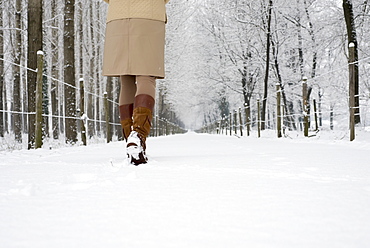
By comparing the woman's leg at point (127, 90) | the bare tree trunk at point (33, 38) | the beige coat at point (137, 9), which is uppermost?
the bare tree trunk at point (33, 38)

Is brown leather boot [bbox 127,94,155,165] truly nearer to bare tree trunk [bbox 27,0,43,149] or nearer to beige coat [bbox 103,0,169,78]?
beige coat [bbox 103,0,169,78]

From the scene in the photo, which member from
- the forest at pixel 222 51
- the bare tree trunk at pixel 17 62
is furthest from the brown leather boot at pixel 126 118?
the bare tree trunk at pixel 17 62

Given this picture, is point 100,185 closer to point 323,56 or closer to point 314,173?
point 314,173

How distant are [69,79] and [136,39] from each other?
22.6ft

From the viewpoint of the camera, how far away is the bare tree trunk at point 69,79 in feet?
28.2

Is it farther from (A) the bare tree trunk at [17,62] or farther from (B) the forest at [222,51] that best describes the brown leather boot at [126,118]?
(A) the bare tree trunk at [17,62]

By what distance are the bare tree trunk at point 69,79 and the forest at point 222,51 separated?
1.0 inches

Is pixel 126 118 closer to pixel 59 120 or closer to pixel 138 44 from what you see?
pixel 138 44

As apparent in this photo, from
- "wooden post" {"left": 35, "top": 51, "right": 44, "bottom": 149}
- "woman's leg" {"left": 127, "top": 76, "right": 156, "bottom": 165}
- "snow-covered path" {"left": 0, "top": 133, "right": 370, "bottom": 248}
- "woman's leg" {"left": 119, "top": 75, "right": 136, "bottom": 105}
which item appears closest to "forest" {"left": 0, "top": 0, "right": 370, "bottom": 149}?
"wooden post" {"left": 35, "top": 51, "right": 44, "bottom": 149}

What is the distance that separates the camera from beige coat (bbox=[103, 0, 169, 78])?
2789mm

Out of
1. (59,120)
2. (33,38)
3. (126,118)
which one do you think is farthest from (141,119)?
(33,38)

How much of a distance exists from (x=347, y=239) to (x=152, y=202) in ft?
2.01

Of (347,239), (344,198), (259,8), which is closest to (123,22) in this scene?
(344,198)

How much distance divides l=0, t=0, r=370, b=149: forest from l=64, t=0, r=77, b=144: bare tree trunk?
0.08ft
